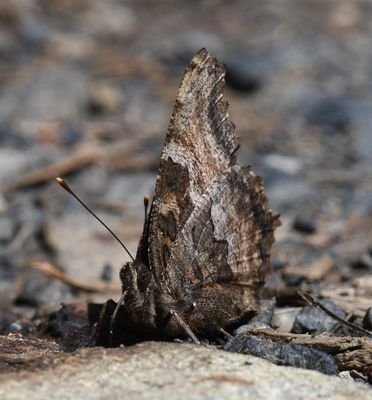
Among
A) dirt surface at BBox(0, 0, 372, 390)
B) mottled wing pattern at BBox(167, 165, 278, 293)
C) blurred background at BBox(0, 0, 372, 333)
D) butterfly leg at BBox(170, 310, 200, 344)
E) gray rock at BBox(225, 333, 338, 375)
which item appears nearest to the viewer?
gray rock at BBox(225, 333, 338, 375)

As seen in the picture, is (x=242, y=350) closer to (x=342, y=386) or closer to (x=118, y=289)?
(x=342, y=386)

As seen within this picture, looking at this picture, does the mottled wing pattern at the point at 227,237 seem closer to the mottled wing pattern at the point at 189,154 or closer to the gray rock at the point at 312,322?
the mottled wing pattern at the point at 189,154

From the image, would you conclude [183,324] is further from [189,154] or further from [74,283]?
[74,283]

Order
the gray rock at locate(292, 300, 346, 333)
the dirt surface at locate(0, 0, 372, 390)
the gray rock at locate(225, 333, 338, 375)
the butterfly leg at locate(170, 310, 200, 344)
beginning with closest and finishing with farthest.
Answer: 1. the gray rock at locate(225, 333, 338, 375)
2. the butterfly leg at locate(170, 310, 200, 344)
3. the gray rock at locate(292, 300, 346, 333)
4. the dirt surface at locate(0, 0, 372, 390)

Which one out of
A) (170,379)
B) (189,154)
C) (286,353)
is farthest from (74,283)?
(170,379)

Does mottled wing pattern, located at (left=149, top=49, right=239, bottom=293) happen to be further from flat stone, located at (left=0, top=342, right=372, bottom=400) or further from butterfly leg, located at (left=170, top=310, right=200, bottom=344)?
flat stone, located at (left=0, top=342, right=372, bottom=400)

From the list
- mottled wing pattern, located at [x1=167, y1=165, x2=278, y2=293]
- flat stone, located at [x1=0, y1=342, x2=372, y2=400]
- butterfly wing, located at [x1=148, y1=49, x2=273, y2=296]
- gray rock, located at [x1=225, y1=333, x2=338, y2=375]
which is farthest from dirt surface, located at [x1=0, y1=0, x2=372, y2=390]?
flat stone, located at [x1=0, y1=342, x2=372, y2=400]
